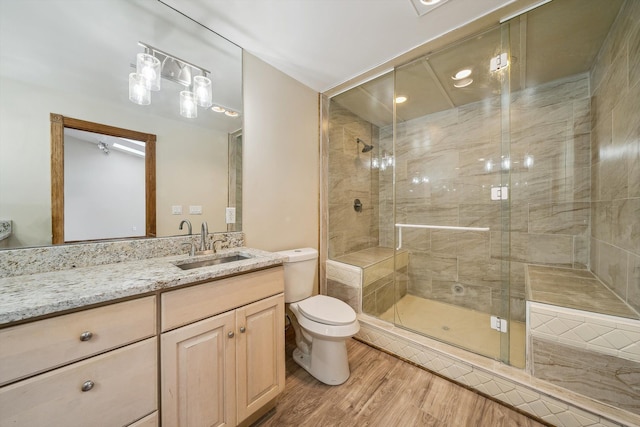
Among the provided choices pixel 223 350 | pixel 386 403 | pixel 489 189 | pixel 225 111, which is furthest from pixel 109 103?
pixel 489 189

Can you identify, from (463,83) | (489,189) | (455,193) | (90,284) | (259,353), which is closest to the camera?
(90,284)

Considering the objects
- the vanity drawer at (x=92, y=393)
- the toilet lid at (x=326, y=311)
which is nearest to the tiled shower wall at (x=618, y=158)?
→ the toilet lid at (x=326, y=311)

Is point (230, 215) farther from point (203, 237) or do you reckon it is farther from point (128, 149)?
point (128, 149)

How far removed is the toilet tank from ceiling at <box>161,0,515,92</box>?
1.53 metres

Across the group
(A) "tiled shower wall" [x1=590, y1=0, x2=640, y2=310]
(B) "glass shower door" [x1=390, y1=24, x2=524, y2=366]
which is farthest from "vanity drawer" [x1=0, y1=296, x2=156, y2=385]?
(A) "tiled shower wall" [x1=590, y1=0, x2=640, y2=310]

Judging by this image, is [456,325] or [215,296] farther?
[456,325]

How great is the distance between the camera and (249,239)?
1.75 metres

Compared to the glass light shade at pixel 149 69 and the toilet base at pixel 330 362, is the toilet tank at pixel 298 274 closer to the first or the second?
the toilet base at pixel 330 362

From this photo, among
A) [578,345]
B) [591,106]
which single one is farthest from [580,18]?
[578,345]

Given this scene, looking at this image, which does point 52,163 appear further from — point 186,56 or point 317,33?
point 317,33

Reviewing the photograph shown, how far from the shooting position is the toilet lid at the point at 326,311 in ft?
4.81

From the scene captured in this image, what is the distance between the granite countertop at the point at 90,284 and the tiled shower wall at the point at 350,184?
138 cm

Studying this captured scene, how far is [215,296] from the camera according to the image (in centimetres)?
103

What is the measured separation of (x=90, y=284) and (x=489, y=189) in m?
3.02
